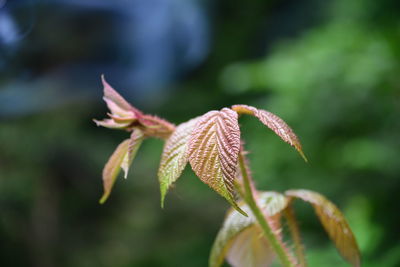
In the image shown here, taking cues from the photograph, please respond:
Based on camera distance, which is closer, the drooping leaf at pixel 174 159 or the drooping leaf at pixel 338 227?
the drooping leaf at pixel 174 159

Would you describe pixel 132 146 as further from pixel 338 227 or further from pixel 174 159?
pixel 338 227

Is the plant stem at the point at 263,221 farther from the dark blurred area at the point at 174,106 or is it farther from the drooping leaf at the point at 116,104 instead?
the dark blurred area at the point at 174,106

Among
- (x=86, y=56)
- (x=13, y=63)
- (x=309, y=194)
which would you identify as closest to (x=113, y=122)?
(x=309, y=194)

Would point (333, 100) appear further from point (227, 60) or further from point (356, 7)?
point (227, 60)

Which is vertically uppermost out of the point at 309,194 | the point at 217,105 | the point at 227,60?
the point at 309,194

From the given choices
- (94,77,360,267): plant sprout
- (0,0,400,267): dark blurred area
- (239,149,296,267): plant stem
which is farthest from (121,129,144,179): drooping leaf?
(0,0,400,267): dark blurred area

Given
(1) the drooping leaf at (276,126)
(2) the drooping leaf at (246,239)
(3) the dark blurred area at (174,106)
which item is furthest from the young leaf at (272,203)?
(3) the dark blurred area at (174,106)
